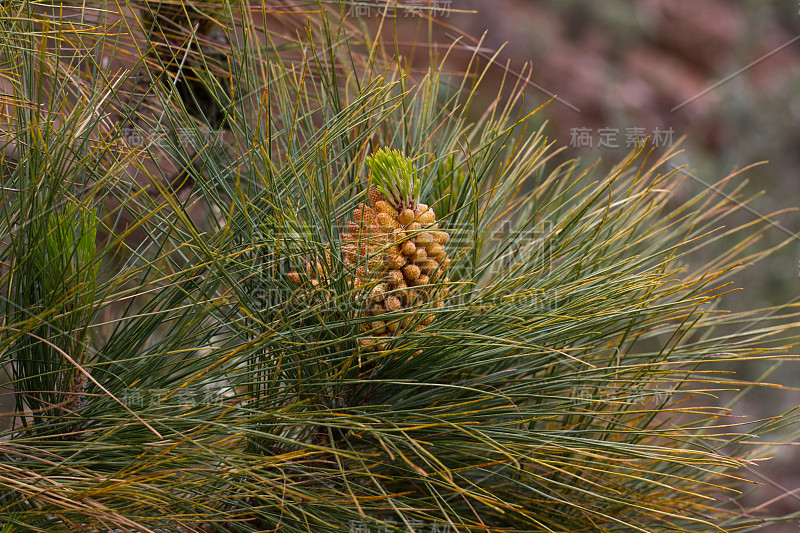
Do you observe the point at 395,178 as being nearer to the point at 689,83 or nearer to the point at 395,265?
the point at 395,265

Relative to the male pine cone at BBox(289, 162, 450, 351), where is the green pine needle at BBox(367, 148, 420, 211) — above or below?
above

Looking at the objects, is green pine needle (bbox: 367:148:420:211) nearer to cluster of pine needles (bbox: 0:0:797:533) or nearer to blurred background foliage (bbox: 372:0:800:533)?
cluster of pine needles (bbox: 0:0:797:533)

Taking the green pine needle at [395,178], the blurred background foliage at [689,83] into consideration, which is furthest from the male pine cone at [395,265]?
the blurred background foliage at [689,83]

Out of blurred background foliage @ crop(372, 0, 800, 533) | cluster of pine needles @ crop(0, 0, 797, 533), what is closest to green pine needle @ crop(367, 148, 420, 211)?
cluster of pine needles @ crop(0, 0, 797, 533)

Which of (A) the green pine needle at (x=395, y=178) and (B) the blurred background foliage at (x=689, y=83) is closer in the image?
(A) the green pine needle at (x=395, y=178)

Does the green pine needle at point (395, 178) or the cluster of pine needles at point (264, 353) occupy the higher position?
the green pine needle at point (395, 178)

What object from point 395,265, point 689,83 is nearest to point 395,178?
point 395,265

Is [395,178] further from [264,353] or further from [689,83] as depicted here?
[689,83]

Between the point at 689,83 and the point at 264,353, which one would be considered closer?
the point at 264,353

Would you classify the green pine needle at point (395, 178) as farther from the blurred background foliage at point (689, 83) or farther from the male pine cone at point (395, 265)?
the blurred background foliage at point (689, 83)

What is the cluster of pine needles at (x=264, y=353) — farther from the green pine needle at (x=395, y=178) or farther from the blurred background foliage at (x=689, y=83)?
the blurred background foliage at (x=689, y=83)

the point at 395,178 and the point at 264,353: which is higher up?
the point at 395,178
